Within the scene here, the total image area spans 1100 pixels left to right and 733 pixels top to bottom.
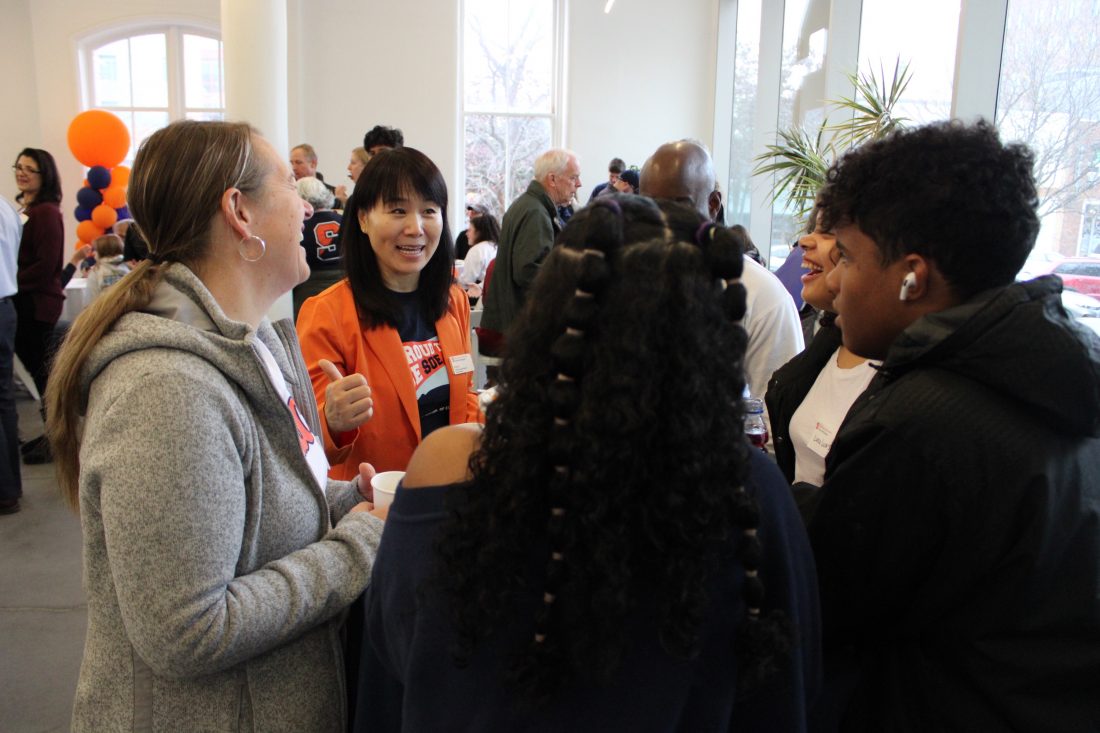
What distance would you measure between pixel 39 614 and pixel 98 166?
22.0ft

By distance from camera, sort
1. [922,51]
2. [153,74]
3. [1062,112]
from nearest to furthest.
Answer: [1062,112] → [922,51] → [153,74]

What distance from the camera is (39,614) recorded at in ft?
9.59

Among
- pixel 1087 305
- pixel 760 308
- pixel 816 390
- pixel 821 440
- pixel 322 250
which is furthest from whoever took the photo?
pixel 322 250

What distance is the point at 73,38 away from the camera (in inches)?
368

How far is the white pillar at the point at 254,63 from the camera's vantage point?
4.15m

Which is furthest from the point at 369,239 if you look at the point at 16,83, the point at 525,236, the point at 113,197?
the point at 16,83

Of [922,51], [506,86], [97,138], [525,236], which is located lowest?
[525,236]

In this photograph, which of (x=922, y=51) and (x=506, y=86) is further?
(x=506, y=86)

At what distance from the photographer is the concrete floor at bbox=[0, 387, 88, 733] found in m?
2.37

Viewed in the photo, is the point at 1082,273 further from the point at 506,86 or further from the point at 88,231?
the point at 88,231

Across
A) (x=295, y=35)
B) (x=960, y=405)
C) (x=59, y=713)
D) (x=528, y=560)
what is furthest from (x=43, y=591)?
(x=295, y=35)

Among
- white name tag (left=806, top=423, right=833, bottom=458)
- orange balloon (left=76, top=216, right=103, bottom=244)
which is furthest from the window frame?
white name tag (left=806, top=423, right=833, bottom=458)

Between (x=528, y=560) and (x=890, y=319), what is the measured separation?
71 centimetres

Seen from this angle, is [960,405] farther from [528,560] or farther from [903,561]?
[528,560]
